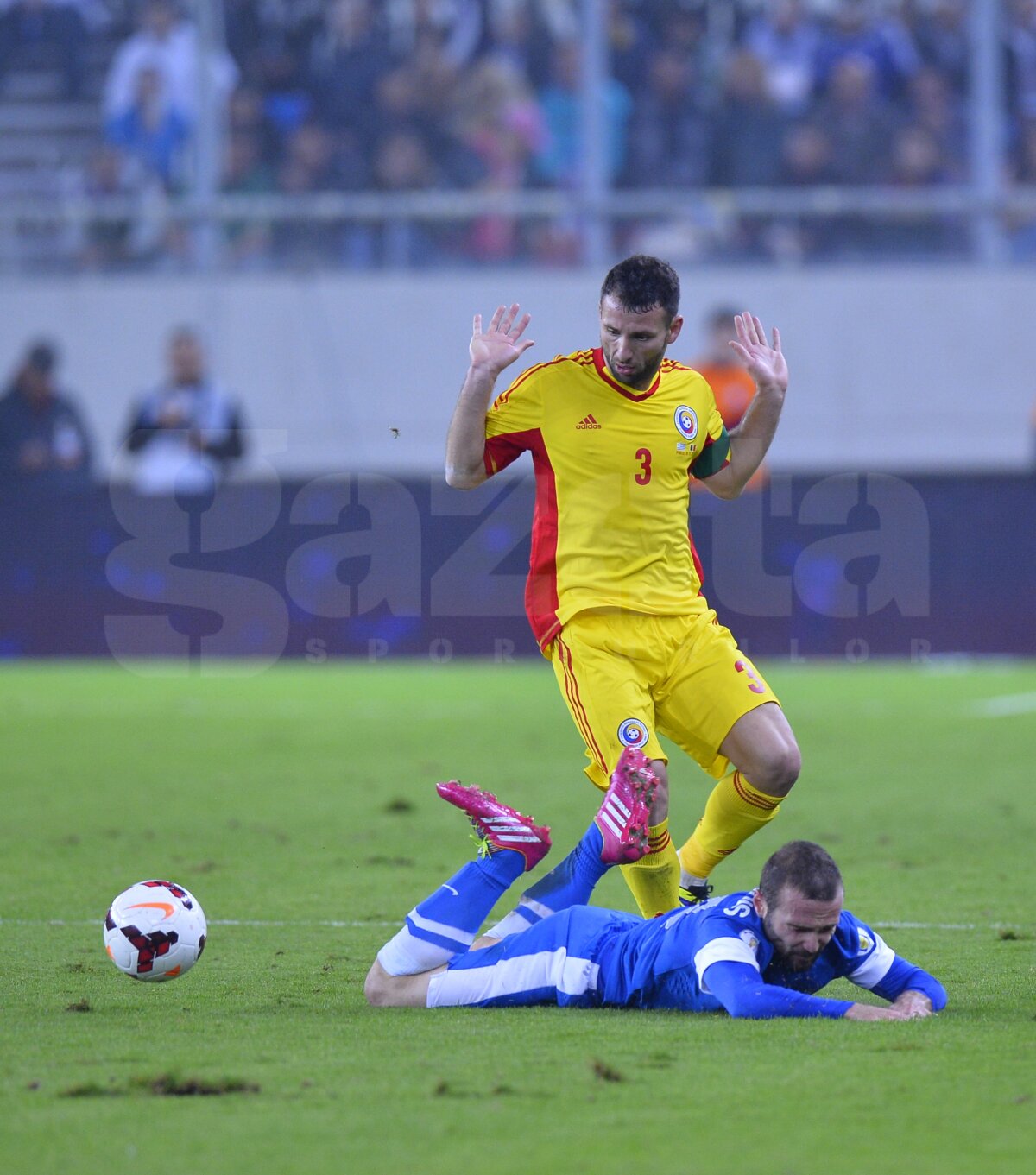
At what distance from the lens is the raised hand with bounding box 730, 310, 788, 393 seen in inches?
226

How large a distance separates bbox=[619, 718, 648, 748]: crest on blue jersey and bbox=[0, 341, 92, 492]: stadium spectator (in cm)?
1217

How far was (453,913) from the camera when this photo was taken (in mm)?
4824

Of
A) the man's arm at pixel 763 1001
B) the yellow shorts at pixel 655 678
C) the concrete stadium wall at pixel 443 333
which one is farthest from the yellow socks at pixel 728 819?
the concrete stadium wall at pixel 443 333

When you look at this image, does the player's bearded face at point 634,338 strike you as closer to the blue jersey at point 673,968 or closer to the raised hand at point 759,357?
the raised hand at point 759,357

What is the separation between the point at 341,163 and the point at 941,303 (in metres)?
6.46

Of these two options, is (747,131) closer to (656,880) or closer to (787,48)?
(787,48)

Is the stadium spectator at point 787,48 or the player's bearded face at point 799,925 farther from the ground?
the stadium spectator at point 787,48

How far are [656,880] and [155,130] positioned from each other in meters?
15.5

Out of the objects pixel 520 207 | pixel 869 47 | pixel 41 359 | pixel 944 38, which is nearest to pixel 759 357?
pixel 41 359

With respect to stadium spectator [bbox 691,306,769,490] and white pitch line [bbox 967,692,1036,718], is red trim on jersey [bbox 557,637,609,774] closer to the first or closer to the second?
white pitch line [bbox 967,692,1036,718]

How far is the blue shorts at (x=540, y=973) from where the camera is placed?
4.79 metres

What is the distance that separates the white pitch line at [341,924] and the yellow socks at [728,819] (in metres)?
0.66

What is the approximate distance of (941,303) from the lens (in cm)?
1922

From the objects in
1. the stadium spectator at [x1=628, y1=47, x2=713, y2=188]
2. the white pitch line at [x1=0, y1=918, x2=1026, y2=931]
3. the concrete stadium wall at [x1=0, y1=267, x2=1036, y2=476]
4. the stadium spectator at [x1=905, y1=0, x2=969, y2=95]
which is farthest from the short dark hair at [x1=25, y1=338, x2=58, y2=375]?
the white pitch line at [x1=0, y1=918, x2=1026, y2=931]
